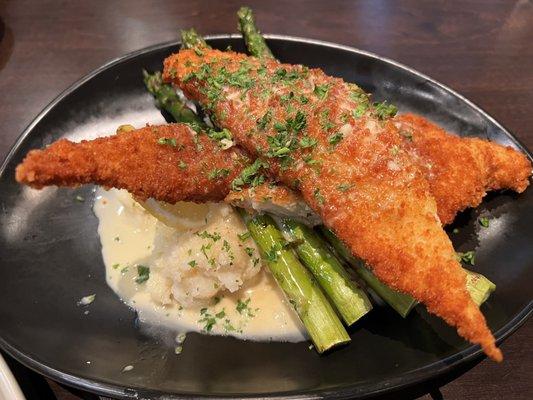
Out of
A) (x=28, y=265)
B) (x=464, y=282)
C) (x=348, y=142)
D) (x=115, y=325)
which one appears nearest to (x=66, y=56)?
(x=28, y=265)

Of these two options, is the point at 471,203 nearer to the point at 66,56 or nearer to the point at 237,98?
the point at 237,98

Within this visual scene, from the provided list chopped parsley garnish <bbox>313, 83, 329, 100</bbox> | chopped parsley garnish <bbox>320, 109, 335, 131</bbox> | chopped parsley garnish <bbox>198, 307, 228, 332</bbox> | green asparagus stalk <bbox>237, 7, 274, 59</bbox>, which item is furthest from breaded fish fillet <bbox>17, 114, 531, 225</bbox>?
green asparagus stalk <bbox>237, 7, 274, 59</bbox>

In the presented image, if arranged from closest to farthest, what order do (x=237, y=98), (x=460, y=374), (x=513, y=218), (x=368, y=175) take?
(x=368, y=175), (x=460, y=374), (x=237, y=98), (x=513, y=218)

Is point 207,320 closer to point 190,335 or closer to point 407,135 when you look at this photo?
point 190,335

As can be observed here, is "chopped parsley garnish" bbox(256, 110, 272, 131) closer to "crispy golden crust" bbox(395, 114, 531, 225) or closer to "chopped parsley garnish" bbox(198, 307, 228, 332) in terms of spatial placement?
"crispy golden crust" bbox(395, 114, 531, 225)

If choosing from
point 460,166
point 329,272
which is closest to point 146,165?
point 329,272

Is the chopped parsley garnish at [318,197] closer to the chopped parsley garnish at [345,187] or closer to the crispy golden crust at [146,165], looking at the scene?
the chopped parsley garnish at [345,187]

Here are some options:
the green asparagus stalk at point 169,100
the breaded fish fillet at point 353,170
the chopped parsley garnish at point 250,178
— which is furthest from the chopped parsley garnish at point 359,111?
the green asparagus stalk at point 169,100
